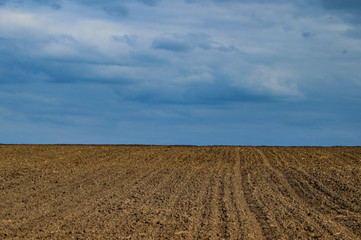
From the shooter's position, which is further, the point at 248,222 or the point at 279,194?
the point at 279,194

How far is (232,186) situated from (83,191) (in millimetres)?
5376

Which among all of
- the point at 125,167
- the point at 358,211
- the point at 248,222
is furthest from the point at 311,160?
the point at 248,222

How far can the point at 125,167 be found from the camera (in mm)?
23203

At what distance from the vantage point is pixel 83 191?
15.2 m

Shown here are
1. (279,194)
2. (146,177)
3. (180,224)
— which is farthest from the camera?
(146,177)

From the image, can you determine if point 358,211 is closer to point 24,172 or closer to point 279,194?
point 279,194

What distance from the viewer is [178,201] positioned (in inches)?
520

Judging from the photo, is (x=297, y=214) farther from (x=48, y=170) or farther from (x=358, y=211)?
(x=48, y=170)

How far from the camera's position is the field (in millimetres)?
9656

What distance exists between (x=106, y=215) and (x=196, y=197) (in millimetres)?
3583

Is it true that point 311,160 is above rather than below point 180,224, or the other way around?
above

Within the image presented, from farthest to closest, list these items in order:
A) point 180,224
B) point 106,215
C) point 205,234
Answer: point 106,215
point 180,224
point 205,234

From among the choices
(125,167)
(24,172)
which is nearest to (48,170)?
(24,172)

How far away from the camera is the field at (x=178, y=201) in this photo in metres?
9.66
